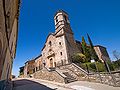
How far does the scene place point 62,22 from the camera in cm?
2638

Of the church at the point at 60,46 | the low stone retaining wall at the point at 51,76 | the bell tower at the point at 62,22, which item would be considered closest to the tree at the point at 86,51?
the church at the point at 60,46

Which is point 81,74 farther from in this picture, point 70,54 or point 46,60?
point 46,60

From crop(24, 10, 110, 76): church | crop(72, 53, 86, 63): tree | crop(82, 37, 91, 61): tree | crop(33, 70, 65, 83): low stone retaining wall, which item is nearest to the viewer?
crop(33, 70, 65, 83): low stone retaining wall

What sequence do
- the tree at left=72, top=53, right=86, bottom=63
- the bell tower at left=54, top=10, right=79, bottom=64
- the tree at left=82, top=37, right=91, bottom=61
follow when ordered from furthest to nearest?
the tree at left=82, top=37, right=91, bottom=61 < the bell tower at left=54, top=10, right=79, bottom=64 < the tree at left=72, top=53, right=86, bottom=63

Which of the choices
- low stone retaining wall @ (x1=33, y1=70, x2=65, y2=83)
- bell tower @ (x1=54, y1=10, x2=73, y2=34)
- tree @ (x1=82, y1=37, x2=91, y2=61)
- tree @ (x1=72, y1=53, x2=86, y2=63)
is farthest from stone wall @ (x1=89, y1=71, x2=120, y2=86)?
bell tower @ (x1=54, y1=10, x2=73, y2=34)

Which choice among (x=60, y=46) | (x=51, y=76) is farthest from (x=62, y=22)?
(x=51, y=76)

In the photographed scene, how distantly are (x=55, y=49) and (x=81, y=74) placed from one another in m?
12.3

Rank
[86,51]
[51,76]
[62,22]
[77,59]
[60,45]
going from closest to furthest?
[51,76], [77,59], [60,45], [86,51], [62,22]

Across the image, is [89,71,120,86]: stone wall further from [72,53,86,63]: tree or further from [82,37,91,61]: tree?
[82,37,91,61]: tree

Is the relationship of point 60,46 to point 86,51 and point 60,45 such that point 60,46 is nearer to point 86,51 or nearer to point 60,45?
point 60,45

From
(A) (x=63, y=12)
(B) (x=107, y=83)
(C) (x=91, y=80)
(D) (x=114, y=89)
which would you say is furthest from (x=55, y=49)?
(D) (x=114, y=89)

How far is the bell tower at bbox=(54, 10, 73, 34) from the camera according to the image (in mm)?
25853

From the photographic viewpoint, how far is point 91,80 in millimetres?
11531

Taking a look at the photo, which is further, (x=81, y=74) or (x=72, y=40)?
(x=72, y=40)
